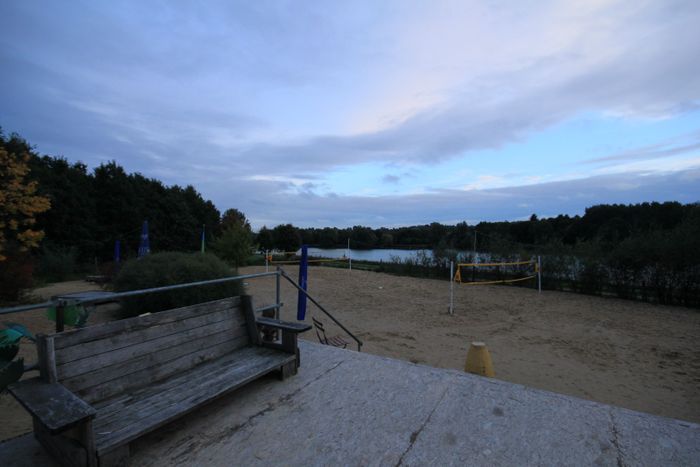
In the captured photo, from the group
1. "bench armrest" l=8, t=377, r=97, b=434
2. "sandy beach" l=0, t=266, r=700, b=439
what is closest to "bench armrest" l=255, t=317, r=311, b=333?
"bench armrest" l=8, t=377, r=97, b=434

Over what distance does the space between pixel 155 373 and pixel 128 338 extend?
0.33m

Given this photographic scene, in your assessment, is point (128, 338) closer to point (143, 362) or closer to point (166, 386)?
point (143, 362)

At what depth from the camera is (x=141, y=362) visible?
2432mm

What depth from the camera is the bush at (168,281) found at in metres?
6.25

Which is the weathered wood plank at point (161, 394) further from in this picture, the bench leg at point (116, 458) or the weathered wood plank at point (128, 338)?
the weathered wood plank at point (128, 338)

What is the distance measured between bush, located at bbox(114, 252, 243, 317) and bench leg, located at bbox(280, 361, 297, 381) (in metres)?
3.60

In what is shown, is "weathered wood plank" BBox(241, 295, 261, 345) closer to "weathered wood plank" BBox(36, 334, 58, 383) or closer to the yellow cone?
"weathered wood plank" BBox(36, 334, 58, 383)

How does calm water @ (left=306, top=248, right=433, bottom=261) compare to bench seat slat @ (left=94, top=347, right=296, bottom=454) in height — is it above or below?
above

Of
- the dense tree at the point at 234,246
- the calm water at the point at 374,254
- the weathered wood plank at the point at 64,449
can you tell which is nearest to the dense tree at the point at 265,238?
the calm water at the point at 374,254

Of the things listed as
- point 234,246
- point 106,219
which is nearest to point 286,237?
point 106,219

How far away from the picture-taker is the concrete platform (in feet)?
7.01

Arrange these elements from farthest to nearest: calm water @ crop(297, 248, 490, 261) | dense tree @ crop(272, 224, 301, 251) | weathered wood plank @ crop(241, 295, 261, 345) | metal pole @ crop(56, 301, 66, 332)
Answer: dense tree @ crop(272, 224, 301, 251)
calm water @ crop(297, 248, 490, 261)
weathered wood plank @ crop(241, 295, 261, 345)
metal pole @ crop(56, 301, 66, 332)

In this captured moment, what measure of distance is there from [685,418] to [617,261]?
925cm

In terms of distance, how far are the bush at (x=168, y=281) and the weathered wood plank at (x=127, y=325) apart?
356 centimetres
